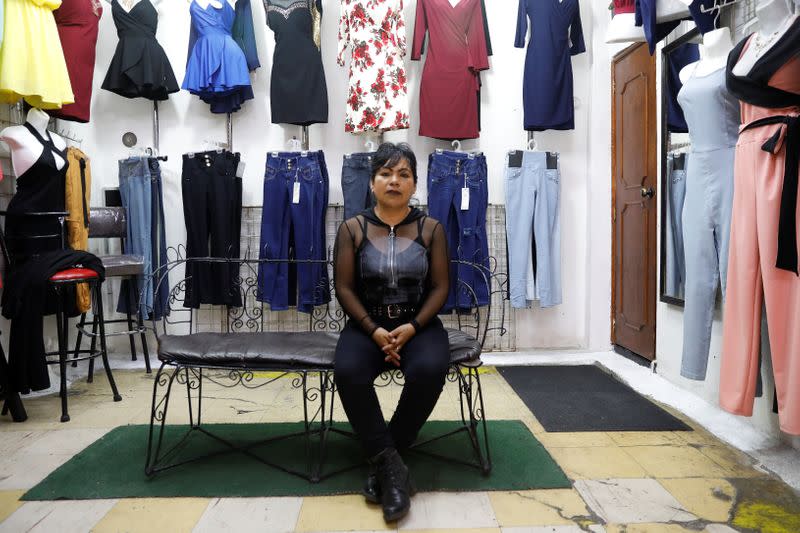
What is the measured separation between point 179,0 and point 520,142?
2.77m

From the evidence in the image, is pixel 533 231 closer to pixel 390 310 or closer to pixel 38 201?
pixel 390 310

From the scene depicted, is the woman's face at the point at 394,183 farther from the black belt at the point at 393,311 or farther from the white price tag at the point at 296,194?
the white price tag at the point at 296,194

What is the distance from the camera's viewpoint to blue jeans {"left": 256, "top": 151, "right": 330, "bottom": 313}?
3.92 m

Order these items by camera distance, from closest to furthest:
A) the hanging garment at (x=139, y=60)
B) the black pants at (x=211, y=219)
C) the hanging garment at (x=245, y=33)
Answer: the hanging garment at (x=139, y=60)
the black pants at (x=211, y=219)
the hanging garment at (x=245, y=33)

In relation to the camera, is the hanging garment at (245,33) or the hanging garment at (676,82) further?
the hanging garment at (245,33)

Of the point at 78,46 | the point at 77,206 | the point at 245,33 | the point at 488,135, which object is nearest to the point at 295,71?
the point at 245,33

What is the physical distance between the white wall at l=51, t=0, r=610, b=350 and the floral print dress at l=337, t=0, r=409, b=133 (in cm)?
38

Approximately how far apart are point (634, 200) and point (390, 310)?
2.44 m

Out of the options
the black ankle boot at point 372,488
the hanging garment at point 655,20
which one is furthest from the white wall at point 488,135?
the black ankle boot at point 372,488

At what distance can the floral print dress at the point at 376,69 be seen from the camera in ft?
12.7

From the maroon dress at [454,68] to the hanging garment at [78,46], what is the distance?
2246 millimetres

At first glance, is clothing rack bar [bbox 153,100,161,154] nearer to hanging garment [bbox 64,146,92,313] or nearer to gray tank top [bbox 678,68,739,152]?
hanging garment [bbox 64,146,92,313]

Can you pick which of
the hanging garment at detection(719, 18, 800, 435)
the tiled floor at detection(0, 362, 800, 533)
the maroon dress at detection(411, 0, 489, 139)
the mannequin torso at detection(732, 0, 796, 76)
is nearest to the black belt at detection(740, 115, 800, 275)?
the hanging garment at detection(719, 18, 800, 435)

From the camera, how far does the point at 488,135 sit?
14.1 feet
